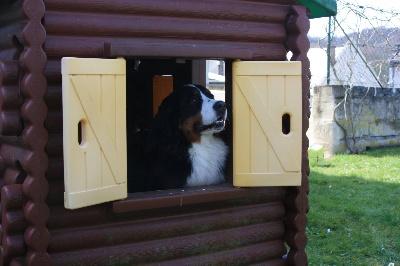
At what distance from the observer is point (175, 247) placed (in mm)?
3848

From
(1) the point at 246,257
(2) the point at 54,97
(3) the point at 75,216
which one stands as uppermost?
(2) the point at 54,97

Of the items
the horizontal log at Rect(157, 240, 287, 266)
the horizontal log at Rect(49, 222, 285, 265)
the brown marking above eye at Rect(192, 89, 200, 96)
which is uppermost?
the brown marking above eye at Rect(192, 89, 200, 96)

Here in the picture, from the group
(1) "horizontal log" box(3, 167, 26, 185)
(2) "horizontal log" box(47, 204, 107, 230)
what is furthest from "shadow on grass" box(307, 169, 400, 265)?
(1) "horizontal log" box(3, 167, 26, 185)

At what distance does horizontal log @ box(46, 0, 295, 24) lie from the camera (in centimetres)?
341

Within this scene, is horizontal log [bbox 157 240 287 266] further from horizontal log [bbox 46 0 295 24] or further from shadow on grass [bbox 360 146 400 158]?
shadow on grass [bbox 360 146 400 158]

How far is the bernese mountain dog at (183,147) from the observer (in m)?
4.05

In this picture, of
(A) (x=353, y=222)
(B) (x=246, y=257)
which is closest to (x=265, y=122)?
(B) (x=246, y=257)

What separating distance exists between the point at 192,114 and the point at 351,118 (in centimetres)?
794

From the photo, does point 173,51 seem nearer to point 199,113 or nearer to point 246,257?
point 199,113

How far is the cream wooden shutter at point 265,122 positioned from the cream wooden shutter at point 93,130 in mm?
823

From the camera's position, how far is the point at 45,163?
10.5 feet

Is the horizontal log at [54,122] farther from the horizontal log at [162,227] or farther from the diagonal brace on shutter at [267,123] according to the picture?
the diagonal brace on shutter at [267,123]

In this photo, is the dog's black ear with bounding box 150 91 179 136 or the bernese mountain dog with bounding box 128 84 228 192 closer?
the bernese mountain dog with bounding box 128 84 228 192

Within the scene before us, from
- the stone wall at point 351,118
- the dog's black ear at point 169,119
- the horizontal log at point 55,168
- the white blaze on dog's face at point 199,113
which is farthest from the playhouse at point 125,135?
the stone wall at point 351,118
